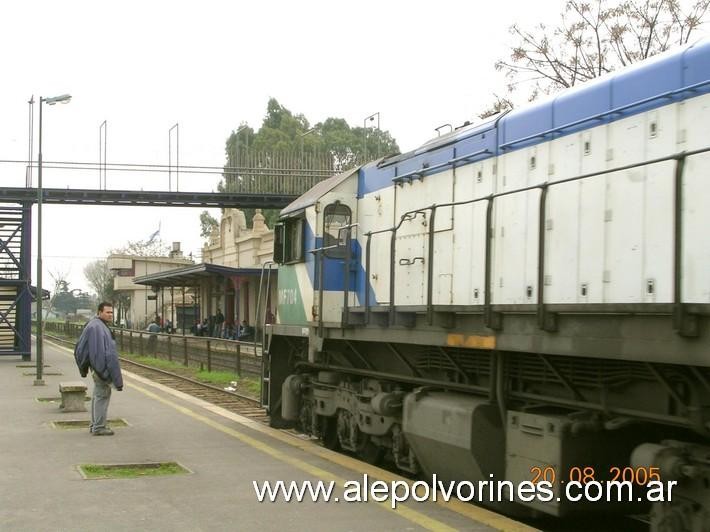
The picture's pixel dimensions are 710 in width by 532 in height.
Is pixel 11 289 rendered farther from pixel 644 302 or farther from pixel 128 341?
pixel 644 302

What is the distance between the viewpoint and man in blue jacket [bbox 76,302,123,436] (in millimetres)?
11492

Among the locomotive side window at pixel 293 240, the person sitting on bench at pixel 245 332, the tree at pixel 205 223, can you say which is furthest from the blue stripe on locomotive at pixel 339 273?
the tree at pixel 205 223

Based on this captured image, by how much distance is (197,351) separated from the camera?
27.2 meters

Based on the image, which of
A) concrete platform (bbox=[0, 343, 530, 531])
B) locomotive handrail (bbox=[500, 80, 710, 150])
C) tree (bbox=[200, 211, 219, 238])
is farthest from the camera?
tree (bbox=[200, 211, 219, 238])

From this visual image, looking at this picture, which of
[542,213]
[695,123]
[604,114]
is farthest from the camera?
[604,114]

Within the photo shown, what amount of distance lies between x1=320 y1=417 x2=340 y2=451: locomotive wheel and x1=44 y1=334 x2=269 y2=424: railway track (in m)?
2.49

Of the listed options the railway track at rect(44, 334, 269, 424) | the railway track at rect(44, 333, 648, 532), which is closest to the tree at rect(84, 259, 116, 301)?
→ the railway track at rect(44, 333, 648, 532)

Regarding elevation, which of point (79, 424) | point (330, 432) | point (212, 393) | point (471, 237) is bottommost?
point (212, 393)

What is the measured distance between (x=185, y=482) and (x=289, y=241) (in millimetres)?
4956

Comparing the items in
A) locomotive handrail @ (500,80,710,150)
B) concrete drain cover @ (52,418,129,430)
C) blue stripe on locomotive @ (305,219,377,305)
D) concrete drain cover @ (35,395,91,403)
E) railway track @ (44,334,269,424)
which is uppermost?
locomotive handrail @ (500,80,710,150)

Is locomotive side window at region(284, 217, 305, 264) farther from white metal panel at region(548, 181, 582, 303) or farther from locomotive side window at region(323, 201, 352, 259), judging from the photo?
white metal panel at region(548, 181, 582, 303)

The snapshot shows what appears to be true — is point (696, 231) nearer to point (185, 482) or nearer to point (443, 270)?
point (443, 270)

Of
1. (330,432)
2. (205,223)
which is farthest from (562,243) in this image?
(205,223)

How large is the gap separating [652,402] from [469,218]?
2958 millimetres
